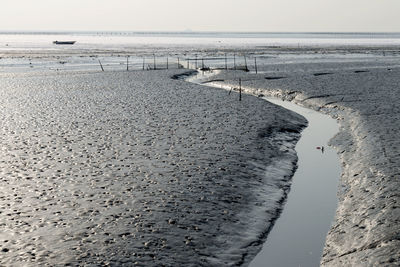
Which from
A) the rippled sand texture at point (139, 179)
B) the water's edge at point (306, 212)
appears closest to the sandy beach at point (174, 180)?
the rippled sand texture at point (139, 179)

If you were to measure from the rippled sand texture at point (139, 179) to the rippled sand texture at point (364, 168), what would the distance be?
180 centimetres

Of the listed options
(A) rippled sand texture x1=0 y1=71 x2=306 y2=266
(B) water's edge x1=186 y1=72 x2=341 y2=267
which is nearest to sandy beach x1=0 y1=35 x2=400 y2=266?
(A) rippled sand texture x1=0 y1=71 x2=306 y2=266

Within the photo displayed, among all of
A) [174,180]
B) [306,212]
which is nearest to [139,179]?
[174,180]

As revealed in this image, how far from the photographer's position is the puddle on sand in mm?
9750

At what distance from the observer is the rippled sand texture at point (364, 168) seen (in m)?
9.52

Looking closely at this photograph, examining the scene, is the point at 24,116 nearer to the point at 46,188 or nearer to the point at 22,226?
the point at 46,188

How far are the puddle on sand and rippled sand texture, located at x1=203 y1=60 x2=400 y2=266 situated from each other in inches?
11.8

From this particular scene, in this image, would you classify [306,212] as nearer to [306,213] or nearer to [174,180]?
[306,213]

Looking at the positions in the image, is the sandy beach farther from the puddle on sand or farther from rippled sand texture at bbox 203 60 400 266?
the puddle on sand

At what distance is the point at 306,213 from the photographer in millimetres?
12242

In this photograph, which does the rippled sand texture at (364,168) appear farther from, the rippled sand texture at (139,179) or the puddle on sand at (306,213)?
the rippled sand texture at (139,179)

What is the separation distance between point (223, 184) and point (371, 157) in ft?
17.8

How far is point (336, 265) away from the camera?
909 centimetres

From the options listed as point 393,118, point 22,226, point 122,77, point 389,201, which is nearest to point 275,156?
point 389,201
